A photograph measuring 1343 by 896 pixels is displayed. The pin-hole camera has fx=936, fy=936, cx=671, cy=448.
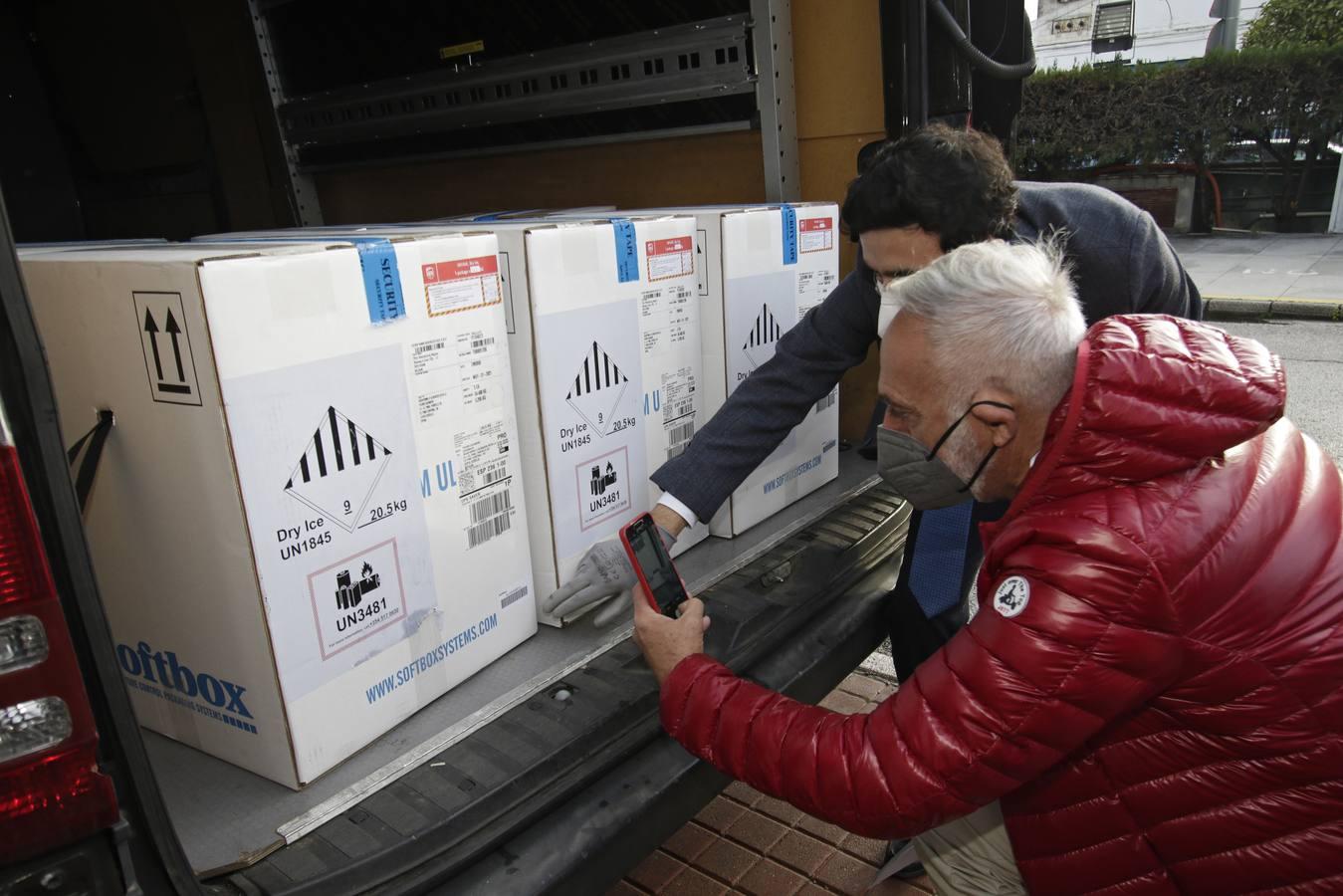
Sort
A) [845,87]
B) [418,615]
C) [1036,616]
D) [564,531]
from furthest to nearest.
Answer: [845,87] < [564,531] < [418,615] < [1036,616]

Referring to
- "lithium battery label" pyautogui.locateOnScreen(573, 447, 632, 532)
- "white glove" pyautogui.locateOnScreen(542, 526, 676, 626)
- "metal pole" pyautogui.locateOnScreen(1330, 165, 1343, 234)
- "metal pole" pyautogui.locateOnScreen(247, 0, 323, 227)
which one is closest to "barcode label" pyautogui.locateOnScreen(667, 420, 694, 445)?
"lithium battery label" pyautogui.locateOnScreen(573, 447, 632, 532)

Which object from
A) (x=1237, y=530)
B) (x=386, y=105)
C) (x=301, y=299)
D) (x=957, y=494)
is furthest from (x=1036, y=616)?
(x=386, y=105)

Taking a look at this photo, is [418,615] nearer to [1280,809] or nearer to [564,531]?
[564,531]

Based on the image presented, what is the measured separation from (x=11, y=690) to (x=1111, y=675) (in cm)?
112

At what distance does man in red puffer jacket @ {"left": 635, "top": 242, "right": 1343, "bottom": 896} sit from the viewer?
3.53 ft

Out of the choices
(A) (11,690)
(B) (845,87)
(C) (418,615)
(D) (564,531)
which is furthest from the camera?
(B) (845,87)

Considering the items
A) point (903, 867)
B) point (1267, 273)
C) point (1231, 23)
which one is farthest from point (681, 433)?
point (1231, 23)

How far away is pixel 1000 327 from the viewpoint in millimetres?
1230

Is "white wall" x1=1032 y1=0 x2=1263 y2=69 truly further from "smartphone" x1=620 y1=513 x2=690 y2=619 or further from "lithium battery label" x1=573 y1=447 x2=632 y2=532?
"smartphone" x1=620 y1=513 x2=690 y2=619

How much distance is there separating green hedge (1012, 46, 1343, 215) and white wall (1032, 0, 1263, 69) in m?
6.91

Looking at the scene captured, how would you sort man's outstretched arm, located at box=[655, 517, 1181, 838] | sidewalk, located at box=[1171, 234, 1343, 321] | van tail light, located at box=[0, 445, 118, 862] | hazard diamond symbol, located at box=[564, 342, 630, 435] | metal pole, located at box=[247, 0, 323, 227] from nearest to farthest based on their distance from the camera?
van tail light, located at box=[0, 445, 118, 862] < man's outstretched arm, located at box=[655, 517, 1181, 838] < hazard diamond symbol, located at box=[564, 342, 630, 435] < metal pole, located at box=[247, 0, 323, 227] < sidewalk, located at box=[1171, 234, 1343, 321]

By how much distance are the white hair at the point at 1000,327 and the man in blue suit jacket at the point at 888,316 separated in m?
0.42

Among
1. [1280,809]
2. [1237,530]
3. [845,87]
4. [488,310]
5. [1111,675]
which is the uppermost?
[845,87]

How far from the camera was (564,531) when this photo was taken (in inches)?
64.6
